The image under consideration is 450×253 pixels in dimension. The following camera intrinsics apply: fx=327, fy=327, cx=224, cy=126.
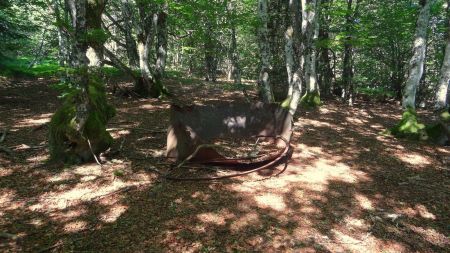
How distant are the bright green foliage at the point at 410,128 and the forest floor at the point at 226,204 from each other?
1.36 metres

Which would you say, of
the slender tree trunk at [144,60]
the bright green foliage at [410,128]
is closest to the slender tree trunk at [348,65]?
the bright green foliage at [410,128]

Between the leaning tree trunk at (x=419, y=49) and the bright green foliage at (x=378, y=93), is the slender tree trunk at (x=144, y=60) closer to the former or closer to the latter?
the leaning tree trunk at (x=419, y=49)

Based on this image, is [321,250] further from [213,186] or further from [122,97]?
[122,97]

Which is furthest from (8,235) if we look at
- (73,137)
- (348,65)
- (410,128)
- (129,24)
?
(348,65)

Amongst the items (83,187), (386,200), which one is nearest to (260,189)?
(386,200)

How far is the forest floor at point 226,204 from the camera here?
4.94 metres

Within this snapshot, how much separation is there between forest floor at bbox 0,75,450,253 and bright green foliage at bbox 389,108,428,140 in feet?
4.45

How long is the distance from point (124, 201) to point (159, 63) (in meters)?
13.0

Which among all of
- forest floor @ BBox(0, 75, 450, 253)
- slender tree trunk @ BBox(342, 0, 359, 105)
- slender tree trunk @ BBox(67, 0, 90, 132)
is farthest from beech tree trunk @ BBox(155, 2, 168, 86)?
A: slender tree trunk @ BBox(342, 0, 359, 105)

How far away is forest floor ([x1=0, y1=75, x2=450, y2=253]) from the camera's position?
16.2 feet

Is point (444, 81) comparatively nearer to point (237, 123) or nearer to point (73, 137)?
point (237, 123)

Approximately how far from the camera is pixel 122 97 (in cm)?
1664

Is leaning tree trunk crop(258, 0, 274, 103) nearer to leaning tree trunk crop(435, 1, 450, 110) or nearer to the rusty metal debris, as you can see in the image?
the rusty metal debris

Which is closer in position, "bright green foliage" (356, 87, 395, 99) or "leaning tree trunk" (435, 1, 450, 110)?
"leaning tree trunk" (435, 1, 450, 110)
